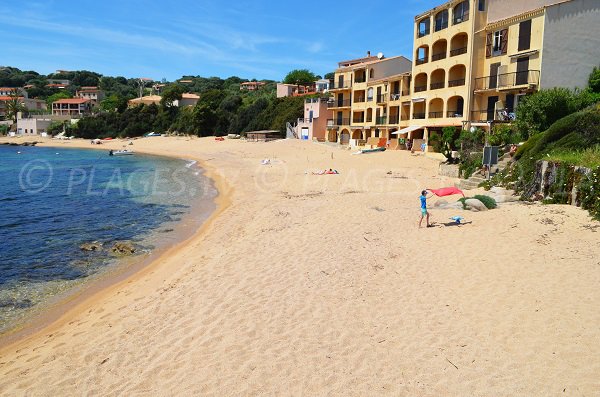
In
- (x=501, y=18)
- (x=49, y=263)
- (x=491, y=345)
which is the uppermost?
(x=501, y=18)

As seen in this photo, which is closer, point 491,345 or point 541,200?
point 491,345

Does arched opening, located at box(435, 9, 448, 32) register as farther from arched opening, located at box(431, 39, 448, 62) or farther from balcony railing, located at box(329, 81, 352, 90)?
balcony railing, located at box(329, 81, 352, 90)

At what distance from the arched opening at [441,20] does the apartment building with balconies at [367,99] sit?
6.30m

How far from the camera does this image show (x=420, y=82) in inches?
1666

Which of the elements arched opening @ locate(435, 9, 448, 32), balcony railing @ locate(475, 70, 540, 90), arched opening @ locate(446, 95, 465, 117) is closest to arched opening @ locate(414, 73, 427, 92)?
arched opening @ locate(446, 95, 465, 117)

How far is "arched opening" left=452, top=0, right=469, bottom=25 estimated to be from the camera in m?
35.6

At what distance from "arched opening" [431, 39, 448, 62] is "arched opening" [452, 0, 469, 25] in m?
2.33

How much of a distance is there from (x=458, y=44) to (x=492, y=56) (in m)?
4.51

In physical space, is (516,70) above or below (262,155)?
above

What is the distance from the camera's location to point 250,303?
8.64m

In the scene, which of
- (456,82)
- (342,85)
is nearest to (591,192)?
(456,82)

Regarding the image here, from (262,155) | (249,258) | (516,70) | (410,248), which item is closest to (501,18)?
(516,70)

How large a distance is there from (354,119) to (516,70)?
25078 millimetres

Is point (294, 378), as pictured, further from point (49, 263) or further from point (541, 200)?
point (541, 200)
